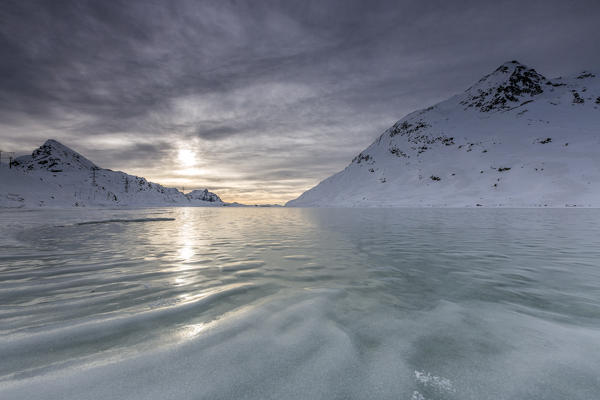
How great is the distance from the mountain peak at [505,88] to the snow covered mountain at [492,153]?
15.2 inches

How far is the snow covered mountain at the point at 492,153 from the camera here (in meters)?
72.8

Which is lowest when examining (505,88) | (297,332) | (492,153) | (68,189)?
(297,332)

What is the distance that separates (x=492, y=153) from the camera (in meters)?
92.9

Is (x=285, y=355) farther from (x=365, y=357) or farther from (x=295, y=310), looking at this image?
(x=295, y=310)

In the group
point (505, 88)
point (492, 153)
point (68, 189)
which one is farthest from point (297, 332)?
point (505, 88)

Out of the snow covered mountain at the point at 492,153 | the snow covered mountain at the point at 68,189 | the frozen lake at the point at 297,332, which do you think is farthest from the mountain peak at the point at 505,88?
the snow covered mountain at the point at 68,189

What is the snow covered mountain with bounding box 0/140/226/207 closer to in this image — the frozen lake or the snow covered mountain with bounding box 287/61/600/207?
the frozen lake

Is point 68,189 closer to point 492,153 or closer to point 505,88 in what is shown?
point 492,153

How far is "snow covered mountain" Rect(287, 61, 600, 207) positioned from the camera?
72.8 m

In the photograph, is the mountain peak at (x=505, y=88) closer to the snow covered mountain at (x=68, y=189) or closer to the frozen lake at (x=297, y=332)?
the frozen lake at (x=297, y=332)

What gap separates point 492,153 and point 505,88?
5578cm

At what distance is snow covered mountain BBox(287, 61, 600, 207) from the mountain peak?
0.39 meters

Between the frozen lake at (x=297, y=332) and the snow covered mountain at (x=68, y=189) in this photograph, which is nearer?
the frozen lake at (x=297, y=332)

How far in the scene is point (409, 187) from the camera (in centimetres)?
9675
